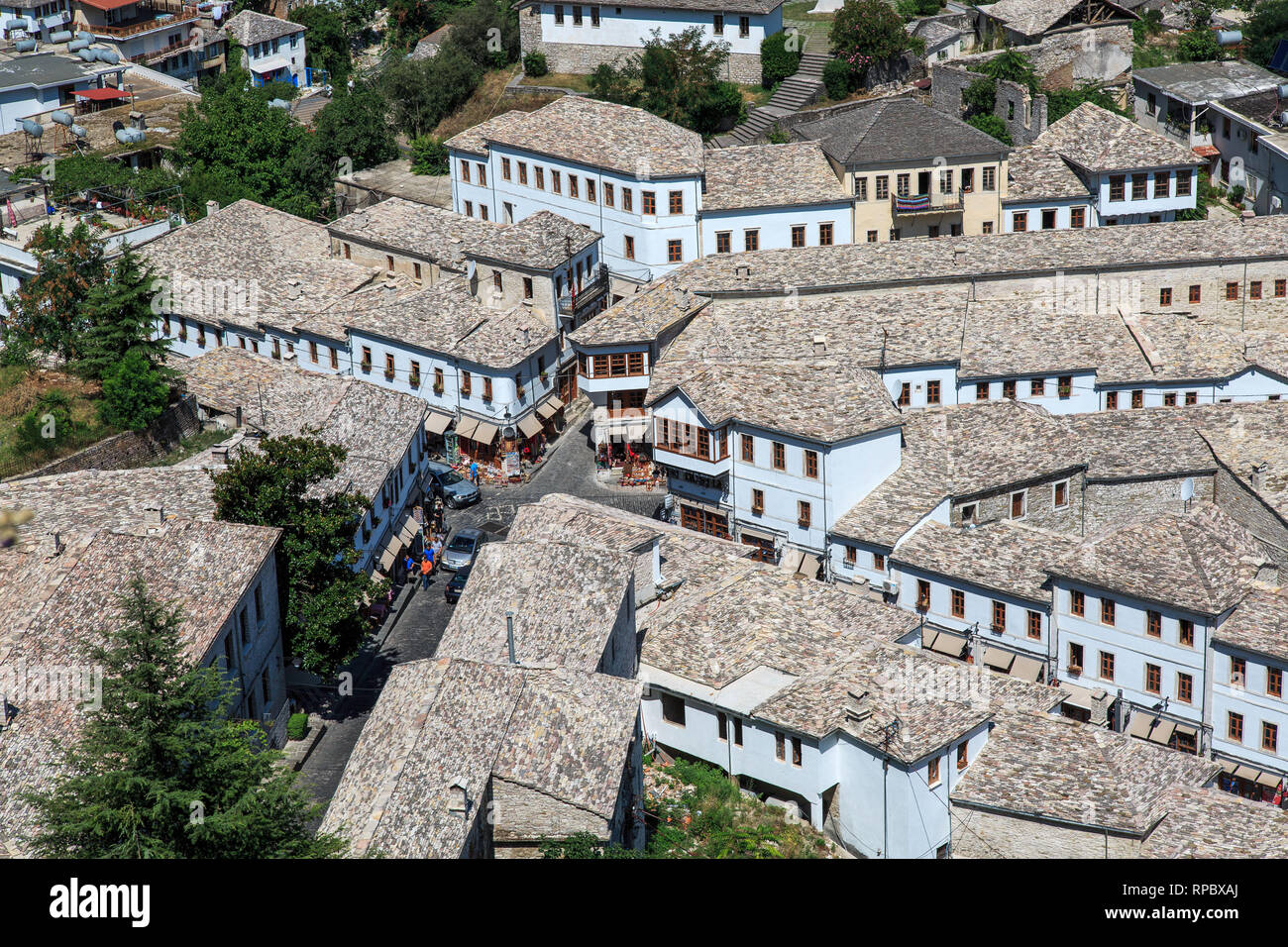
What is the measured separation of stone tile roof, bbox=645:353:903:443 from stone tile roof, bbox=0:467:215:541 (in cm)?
1981

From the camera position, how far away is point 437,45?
106438mm

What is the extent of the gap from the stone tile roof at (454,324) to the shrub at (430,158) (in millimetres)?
18978

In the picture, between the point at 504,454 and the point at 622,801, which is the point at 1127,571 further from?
the point at 504,454

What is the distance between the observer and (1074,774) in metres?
50.2

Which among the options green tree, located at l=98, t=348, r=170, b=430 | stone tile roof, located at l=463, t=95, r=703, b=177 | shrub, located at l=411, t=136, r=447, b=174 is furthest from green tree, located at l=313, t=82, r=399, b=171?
green tree, located at l=98, t=348, r=170, b=430

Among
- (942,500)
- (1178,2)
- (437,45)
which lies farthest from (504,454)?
(1178,2)

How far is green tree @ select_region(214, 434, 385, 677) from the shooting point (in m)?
52.1

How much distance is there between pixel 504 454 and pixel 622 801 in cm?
3077

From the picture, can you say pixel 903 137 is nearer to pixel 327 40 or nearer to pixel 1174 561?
pixel 1174 561

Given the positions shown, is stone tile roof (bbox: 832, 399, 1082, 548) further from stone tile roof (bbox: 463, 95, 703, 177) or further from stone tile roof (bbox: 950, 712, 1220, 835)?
stone tile roof (bbox: 463, 95, 703, 177)

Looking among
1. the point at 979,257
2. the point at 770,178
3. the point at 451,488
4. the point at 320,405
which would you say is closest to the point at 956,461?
the point at 979,257

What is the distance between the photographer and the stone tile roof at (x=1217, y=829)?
153 ft

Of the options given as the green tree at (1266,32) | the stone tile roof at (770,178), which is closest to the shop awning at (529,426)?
the stone tile roof at (770,178)

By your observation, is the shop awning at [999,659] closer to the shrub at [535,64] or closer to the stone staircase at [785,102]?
the stone staircase at [785,102]
